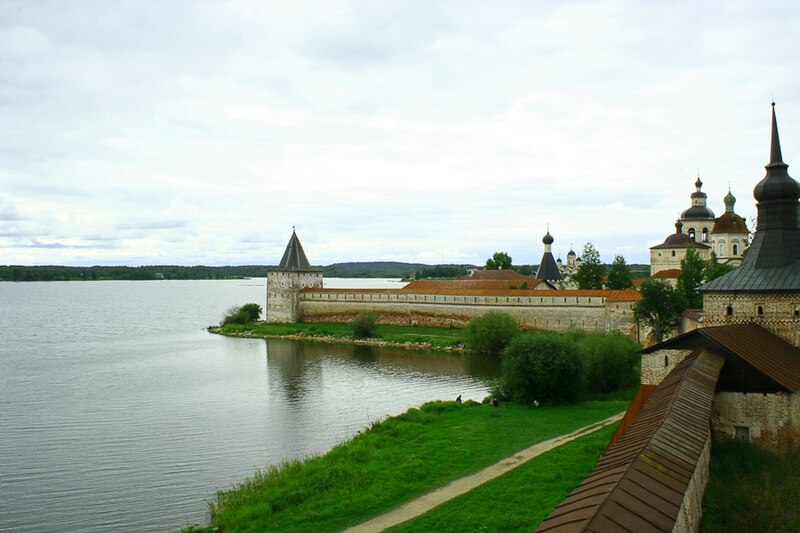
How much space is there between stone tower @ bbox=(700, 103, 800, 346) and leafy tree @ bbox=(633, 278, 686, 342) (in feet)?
27.5

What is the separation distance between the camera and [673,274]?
97.9 ft

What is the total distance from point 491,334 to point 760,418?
1644 cm

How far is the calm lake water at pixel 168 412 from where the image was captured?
9820mm

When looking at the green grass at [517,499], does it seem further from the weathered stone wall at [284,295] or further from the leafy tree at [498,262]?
the leafy tree at [498,262]

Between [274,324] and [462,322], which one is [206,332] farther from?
[462,322]

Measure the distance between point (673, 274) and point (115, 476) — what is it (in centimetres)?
2632

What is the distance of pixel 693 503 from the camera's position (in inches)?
213

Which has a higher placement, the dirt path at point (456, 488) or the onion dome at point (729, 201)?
the onion dome at point (729, 201)

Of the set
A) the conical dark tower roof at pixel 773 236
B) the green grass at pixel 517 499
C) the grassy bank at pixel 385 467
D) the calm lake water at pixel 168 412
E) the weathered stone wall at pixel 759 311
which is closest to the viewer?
the green grass at pixel 517 499

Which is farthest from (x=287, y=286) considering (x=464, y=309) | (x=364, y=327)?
(x=464, y=309)

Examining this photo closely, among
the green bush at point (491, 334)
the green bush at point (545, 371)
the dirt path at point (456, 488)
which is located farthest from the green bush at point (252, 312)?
the dirt path at point (456, 488)

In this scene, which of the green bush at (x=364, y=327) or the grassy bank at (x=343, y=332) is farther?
the green bush at (x=364, y=327)

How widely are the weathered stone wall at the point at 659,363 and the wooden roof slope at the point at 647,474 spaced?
2629 millimetres

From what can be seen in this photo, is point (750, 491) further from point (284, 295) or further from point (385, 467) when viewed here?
point (284, 295)
